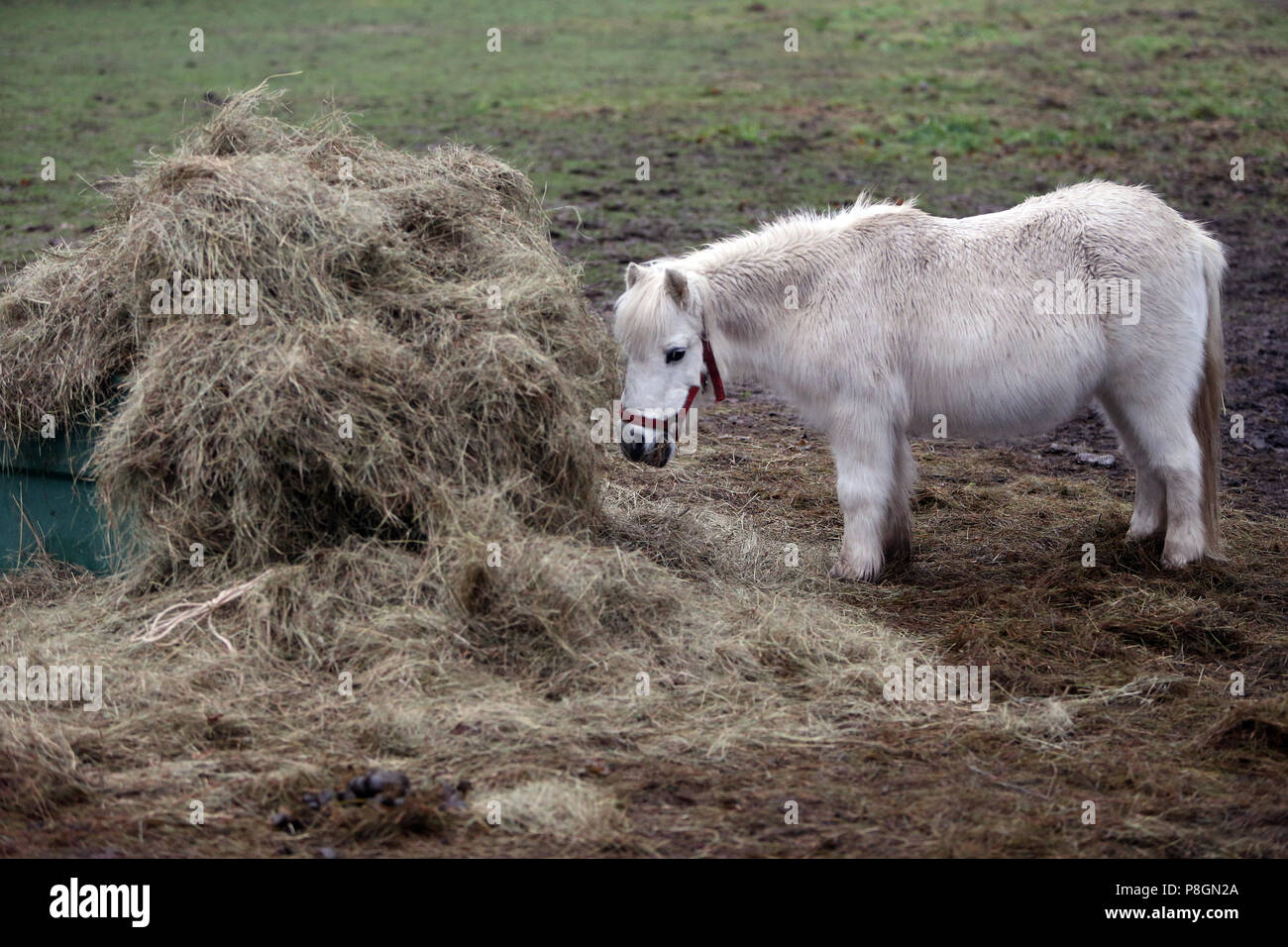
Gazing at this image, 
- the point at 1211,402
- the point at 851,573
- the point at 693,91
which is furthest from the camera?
the point at 693,91

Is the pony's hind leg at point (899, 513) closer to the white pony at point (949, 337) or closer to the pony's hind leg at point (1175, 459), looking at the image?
the white pony at point (949, 337)

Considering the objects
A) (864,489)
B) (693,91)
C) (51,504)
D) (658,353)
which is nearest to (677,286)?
(658,353)

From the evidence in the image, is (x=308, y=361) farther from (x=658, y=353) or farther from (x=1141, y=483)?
(x=1141, y=483)

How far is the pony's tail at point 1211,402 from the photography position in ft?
18.7

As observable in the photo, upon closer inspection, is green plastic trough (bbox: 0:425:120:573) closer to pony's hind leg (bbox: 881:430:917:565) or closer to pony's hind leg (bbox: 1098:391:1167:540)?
pony's hind leg (bbox: 881:430:917:565)

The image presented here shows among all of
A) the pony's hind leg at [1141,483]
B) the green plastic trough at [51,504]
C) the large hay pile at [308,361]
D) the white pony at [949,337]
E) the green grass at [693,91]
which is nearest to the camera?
the large hay pile at [308,361]

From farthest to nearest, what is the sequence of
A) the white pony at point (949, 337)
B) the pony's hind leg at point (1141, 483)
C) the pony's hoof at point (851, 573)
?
the pony's hind leg at point (1141, 483)
the pony's hoof at point (851, 573)
the white pony at point (949, 337)

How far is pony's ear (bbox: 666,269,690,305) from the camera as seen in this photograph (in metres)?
5.32

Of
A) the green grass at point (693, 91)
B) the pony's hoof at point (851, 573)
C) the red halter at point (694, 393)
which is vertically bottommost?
the pony's hoof at point (851, 573)

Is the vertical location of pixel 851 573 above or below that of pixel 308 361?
below

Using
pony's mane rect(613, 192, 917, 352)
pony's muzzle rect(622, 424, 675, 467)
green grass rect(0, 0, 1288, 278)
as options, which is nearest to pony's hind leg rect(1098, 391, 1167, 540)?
pony's mane rect(613, 192, 917, 352)

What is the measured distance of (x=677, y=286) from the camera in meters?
5.34

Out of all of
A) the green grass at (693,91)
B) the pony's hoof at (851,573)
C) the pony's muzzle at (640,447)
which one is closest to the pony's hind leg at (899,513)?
the pony's hoof at (851,573)

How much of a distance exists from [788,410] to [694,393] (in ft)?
9.47
